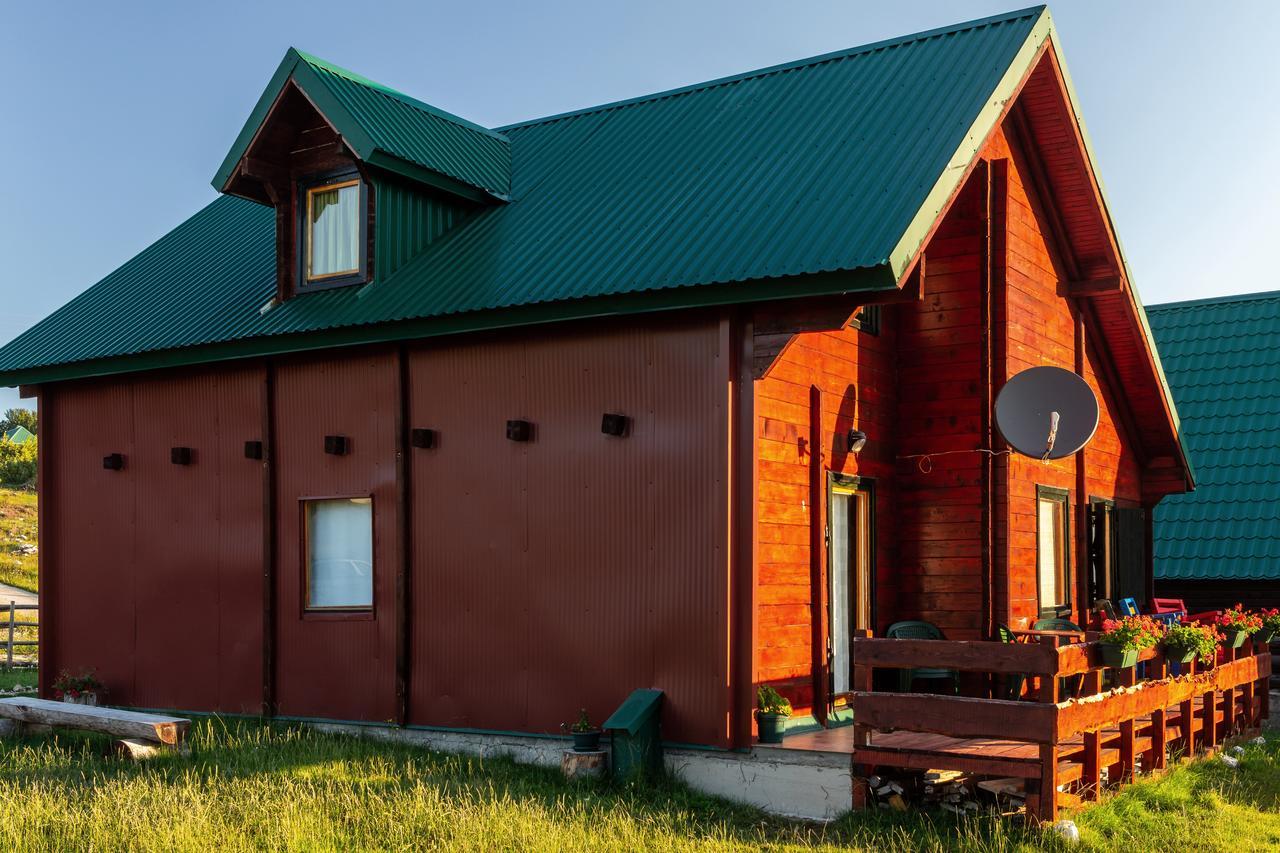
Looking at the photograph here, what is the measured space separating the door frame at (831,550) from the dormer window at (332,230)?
5.24 metres

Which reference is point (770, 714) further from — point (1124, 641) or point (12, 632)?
point (12, 632)

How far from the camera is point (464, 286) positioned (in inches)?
511

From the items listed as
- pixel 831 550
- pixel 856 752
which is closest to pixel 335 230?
pixel 831 550

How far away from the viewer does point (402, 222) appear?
14227 millimetres

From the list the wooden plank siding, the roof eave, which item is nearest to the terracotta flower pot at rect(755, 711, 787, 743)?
the wooden plank siding

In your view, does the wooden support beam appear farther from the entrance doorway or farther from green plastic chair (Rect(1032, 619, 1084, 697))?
the entrance doorway

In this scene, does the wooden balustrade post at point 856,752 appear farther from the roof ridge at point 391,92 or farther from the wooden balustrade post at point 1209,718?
the roof ridge at point 391,92

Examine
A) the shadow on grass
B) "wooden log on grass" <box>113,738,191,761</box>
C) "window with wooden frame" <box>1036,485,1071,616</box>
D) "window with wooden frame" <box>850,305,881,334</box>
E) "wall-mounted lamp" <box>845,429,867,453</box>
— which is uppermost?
"window with wooden frame" <box>850,305,881,334</box>

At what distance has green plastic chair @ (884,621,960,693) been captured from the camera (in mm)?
12219

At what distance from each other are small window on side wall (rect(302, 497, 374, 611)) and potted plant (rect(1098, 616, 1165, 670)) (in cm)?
673

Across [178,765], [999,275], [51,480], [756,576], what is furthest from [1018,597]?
[51,480]

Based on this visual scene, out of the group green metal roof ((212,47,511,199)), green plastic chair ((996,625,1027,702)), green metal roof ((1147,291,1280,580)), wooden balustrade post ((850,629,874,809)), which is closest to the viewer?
wooden balustrade post ((850,629,874,809))

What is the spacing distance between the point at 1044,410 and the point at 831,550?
2348 millimetres

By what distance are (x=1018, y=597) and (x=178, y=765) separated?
318 inches
